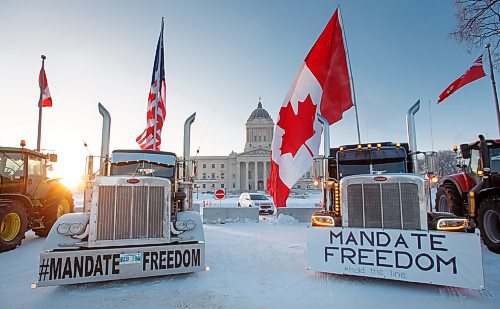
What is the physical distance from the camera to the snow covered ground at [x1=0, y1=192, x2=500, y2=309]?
4230mm

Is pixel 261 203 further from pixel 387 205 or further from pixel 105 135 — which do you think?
pixel 387 205

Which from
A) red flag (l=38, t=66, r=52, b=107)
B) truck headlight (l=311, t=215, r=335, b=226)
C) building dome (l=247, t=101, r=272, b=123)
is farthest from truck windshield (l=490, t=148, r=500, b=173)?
building dome (l=247, t=101, r=272, b=123)

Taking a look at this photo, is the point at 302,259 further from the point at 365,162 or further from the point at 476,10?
the point at 476,10

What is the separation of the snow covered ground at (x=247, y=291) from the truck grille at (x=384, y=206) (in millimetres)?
1048

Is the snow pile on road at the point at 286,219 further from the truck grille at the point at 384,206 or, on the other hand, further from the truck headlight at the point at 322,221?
the truck grille at the point at 384,206

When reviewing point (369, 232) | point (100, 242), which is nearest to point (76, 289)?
point (100, 242)

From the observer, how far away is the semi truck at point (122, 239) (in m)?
4.57

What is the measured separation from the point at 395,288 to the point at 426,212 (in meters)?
1.35

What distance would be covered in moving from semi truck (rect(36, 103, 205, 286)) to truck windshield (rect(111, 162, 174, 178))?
1.57 meters

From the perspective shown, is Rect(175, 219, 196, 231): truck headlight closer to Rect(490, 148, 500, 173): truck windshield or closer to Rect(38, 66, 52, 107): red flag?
Rect(490, 148, 500, 173): truck windshield

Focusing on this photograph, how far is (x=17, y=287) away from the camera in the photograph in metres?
4.97

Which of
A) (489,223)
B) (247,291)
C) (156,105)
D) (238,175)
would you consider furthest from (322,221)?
(238,175)

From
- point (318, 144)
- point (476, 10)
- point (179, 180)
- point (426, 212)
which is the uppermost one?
point (476, 10)

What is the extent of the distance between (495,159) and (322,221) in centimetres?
585
